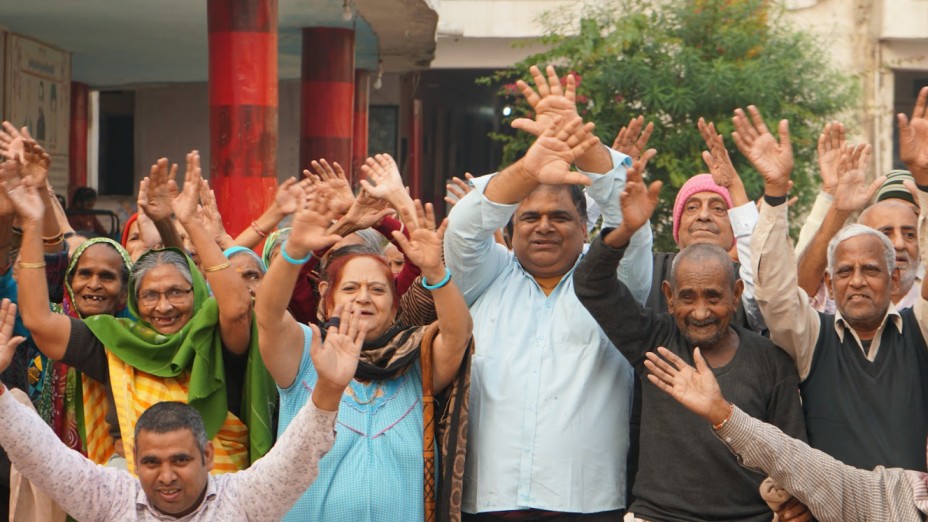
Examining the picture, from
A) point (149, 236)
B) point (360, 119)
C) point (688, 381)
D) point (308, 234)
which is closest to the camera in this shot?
point (688, 381)

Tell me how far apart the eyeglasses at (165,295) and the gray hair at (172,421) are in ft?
2.26

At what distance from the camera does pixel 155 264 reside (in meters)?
4.47

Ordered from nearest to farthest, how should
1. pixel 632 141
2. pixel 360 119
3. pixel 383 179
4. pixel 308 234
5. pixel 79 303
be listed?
pixel 308 234, pixel 383 179, pixel 79 303, pixel 632 141, pixel 360 119

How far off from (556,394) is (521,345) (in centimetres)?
21

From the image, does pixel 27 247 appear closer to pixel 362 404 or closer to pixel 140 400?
pixel 140 400

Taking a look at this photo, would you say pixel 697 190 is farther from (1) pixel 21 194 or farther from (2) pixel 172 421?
(1) pixel 21 194

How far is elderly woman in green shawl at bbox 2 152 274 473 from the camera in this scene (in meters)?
4.22

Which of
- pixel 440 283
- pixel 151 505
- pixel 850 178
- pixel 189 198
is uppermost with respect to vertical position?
pixel 850 178

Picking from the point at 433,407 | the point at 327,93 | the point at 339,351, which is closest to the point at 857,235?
the point at 433,407

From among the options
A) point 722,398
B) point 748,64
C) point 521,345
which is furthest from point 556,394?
point 748,64

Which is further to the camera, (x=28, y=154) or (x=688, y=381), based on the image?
(x=28, y=154)

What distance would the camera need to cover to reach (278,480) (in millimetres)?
3719

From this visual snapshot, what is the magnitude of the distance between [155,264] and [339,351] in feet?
3.51

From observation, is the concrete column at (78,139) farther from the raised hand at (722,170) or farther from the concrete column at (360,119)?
the raised hand at (722,170)
